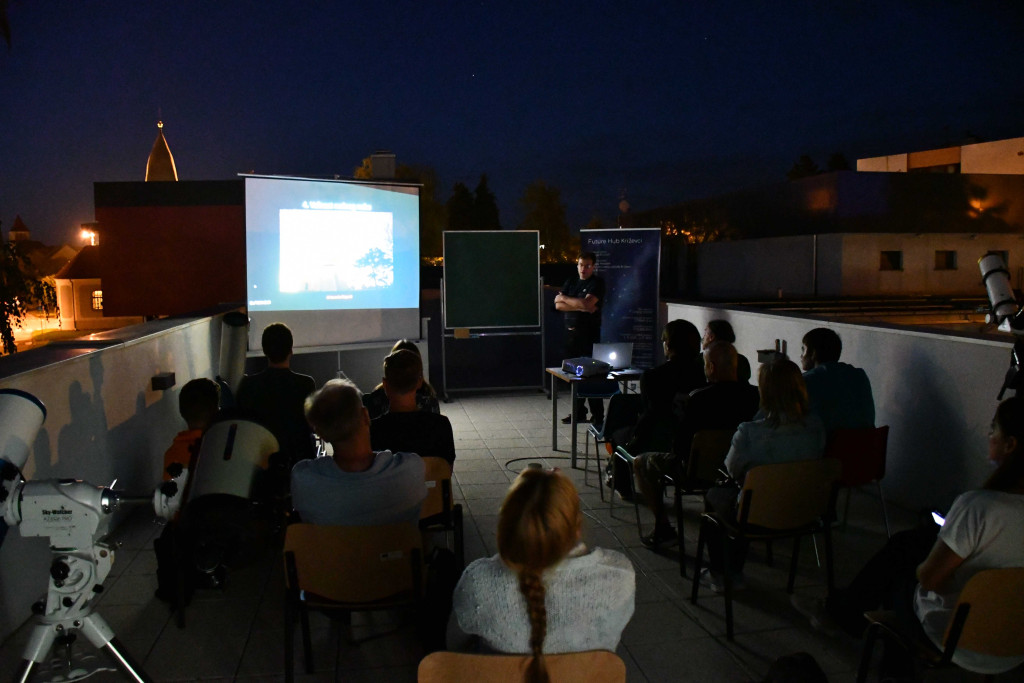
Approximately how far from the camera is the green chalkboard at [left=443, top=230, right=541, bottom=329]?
823 cm

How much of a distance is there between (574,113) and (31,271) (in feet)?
86.9

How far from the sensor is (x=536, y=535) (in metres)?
1.49

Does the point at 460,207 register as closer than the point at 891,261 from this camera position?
No

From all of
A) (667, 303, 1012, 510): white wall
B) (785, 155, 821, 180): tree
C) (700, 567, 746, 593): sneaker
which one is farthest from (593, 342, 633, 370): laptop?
(785, 155, 821, 180): tree

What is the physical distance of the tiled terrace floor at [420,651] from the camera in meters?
2.65

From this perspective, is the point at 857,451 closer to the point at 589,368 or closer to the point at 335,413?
the point at 589,368

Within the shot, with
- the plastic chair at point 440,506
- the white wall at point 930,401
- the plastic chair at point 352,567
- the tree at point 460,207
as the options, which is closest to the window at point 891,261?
the white wall at point 930,401

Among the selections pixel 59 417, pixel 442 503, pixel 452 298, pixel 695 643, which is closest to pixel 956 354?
pixel 695 643

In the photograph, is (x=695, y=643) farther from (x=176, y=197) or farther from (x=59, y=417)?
(x=176, y=197)

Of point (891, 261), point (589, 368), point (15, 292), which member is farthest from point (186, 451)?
point (891, 261)

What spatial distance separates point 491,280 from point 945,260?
21.3 meters

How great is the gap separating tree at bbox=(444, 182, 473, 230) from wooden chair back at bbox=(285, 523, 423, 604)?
51209 mm

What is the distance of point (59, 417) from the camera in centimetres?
328

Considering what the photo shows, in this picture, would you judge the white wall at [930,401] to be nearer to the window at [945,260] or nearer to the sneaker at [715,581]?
the sneaker at [715,581]
